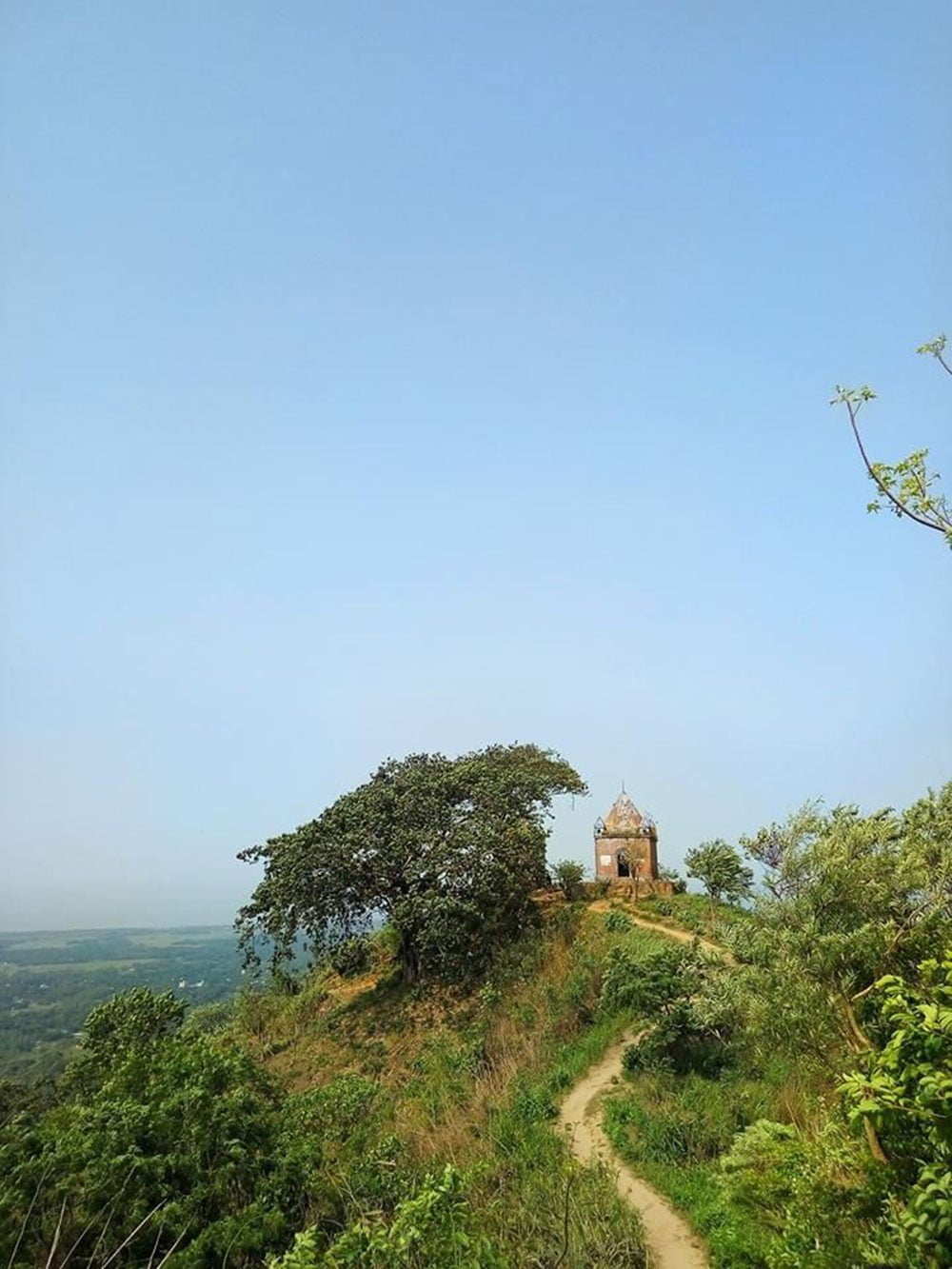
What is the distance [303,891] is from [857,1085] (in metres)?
18.4

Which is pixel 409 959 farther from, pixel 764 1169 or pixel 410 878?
pixel 764 1169

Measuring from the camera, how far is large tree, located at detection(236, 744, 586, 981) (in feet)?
65.7

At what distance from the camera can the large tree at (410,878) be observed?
20.0 meters

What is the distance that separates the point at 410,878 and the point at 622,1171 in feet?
36.3

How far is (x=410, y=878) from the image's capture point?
2008cm

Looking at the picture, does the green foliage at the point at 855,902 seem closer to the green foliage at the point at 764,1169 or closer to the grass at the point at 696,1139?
the green foliage at the point at 764,1169

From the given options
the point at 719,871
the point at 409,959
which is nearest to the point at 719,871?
the point at 719,871

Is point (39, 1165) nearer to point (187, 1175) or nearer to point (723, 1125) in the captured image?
point (187, 1175)

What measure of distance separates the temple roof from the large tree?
22.0 ft

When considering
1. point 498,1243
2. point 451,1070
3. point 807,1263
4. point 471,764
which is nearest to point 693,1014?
point 451,1070

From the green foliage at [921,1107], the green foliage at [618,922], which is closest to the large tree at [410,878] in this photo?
the green foliage at [618,922]

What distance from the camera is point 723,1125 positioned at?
982 centimetres

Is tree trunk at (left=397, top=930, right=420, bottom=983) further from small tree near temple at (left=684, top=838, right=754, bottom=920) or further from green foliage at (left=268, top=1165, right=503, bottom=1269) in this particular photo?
green foliage at (left=268, top=1165, right=503, bottom=1269)

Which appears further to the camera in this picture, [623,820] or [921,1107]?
[623,820]
